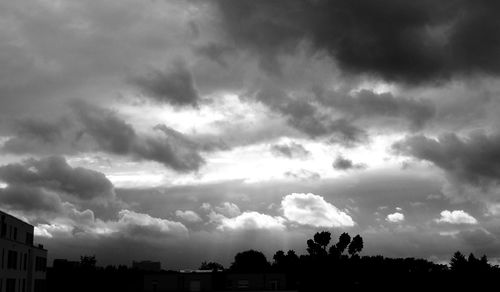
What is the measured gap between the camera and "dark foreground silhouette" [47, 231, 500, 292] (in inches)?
3848

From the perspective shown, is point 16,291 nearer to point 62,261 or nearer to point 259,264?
point 62,261

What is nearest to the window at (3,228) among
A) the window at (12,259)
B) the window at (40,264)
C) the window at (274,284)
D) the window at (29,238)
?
the window at (12,259)

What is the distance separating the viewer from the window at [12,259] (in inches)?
3199

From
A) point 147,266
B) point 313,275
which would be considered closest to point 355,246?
point 313,275

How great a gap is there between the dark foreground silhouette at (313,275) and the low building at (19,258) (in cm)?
1684

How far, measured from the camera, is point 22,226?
92.1 metres

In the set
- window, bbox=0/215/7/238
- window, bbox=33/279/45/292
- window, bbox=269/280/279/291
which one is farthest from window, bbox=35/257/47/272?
window, bbox=269/280/279/291

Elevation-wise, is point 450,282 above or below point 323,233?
below

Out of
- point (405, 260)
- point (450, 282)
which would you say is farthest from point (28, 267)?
point (405, 260)

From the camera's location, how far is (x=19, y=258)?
8719cm

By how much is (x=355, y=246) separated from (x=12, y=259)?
113 meters

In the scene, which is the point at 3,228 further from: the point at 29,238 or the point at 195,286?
the point at 195,286

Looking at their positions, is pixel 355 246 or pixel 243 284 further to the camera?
pixel 355 246

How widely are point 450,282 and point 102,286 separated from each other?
79.2 meters
